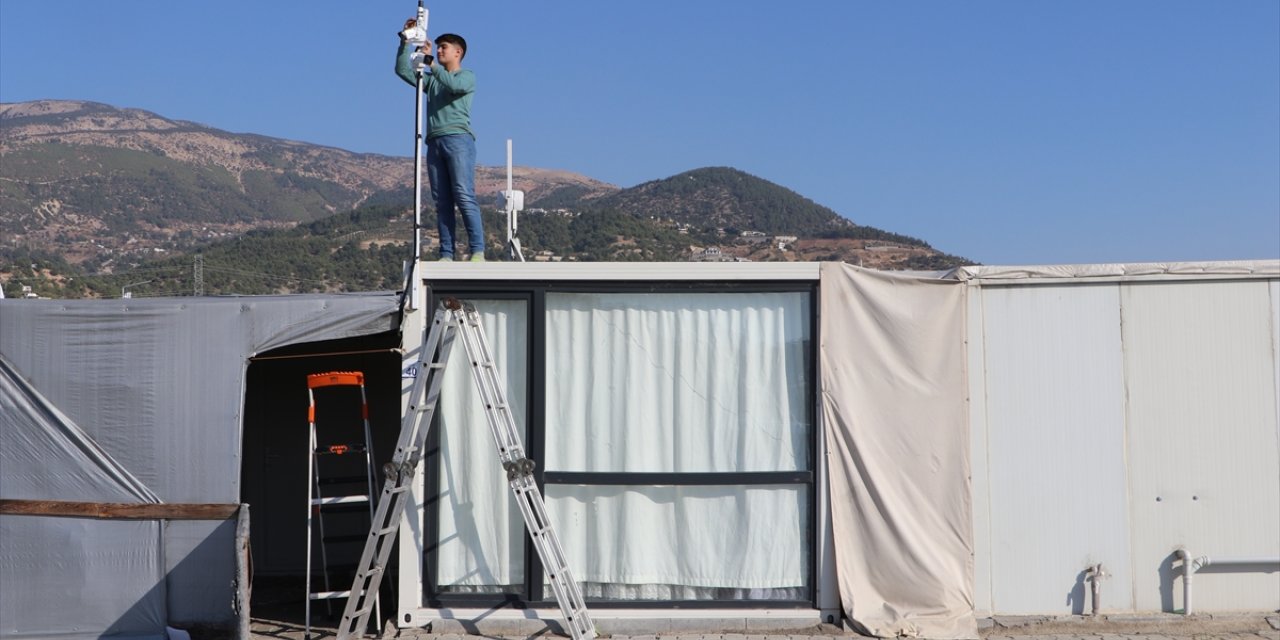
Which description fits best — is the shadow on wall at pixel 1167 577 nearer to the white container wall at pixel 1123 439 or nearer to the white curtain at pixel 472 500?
the white container wall at pixel 1123 439

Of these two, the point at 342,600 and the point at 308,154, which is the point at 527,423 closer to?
the point at 342,600

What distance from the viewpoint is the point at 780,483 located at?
771cm

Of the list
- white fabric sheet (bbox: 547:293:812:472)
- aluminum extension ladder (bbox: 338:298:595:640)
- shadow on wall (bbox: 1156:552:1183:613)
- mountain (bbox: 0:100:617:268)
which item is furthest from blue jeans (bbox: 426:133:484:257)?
mountain (bbox: 0:100:617:268)

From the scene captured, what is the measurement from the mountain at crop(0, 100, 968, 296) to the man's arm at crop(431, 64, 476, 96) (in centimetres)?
136

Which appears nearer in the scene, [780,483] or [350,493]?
[780,483]

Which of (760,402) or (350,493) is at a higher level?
(760,402)

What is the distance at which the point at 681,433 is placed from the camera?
25.4ft

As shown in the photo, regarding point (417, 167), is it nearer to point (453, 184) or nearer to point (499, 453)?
point (453, 184)

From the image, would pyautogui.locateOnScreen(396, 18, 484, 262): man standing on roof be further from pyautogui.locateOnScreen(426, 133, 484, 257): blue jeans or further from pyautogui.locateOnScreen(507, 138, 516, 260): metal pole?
pyautogui.locateOnScreen(507, 138, 516, 260): metal pole

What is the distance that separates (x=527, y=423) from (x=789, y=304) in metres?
2.03

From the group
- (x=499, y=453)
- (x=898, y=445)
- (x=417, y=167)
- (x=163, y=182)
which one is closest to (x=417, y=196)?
(x=417, y=167)

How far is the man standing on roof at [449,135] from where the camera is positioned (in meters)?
8.06

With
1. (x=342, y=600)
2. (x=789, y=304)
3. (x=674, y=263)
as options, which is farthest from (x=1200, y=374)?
(x=342, y=600)

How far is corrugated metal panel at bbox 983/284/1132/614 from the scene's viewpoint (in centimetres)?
762
